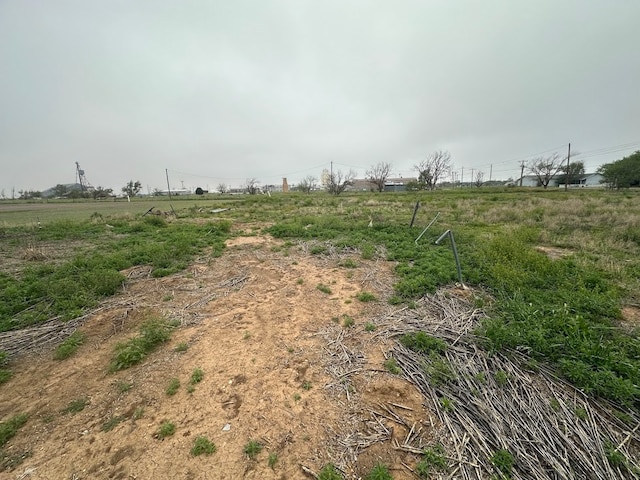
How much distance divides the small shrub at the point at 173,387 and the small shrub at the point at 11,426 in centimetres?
128

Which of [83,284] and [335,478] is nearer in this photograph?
[335,478]

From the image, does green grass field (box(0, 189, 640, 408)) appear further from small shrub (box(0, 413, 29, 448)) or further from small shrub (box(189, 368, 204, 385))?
small shrub (box(189, 368, 204, 385))

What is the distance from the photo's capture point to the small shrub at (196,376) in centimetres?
301

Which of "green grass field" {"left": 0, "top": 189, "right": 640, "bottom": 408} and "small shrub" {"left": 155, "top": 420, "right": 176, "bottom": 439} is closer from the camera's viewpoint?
"small shrub" {"left": 155, "top": 420, "right": 176, "bottom": 439}

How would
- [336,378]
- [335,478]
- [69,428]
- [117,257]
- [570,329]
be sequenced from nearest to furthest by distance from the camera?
[335,478], [69,428], [336,378], [570,329], [117,257]

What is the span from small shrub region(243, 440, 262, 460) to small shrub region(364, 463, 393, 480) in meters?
0.93

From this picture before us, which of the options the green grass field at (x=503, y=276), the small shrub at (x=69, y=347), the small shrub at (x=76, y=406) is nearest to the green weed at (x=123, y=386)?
the small shrub at (x=76, y=406)

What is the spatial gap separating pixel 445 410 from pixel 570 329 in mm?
2209

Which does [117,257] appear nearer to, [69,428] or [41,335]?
[41,335]

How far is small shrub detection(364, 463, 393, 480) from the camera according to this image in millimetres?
1999

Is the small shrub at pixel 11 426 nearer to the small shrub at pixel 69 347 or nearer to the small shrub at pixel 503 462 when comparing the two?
the small shrub at pixel 69 347

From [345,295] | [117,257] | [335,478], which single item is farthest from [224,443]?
[117,257]

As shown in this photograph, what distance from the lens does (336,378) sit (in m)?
3.05

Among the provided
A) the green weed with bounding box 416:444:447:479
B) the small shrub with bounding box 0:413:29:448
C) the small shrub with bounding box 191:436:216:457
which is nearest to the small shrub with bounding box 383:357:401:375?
the green weed with bounding box 416:444:447:479
